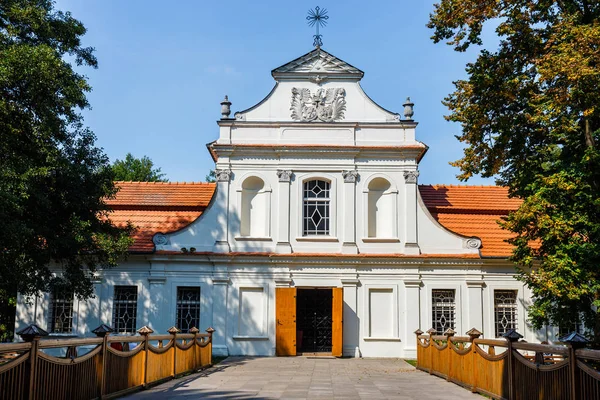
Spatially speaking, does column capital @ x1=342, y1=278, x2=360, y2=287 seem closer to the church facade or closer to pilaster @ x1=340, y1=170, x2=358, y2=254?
the church facade

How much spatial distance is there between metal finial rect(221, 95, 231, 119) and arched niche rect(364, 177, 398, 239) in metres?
5.96

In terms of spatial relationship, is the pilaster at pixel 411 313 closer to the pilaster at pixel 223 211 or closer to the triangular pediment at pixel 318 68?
the pilaster at pixel 223 211

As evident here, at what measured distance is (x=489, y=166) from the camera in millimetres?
18047

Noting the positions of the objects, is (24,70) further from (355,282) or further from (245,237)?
(355,282)

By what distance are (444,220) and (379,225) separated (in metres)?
2.81

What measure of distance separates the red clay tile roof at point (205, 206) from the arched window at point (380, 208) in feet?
7.51

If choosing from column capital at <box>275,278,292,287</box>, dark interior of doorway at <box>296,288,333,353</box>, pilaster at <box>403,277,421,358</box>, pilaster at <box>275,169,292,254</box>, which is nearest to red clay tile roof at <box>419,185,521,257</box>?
pilaster at <box>403,277,421,358</box>

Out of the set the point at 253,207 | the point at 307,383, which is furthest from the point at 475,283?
the point at 307,383

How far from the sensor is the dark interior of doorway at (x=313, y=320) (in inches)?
946

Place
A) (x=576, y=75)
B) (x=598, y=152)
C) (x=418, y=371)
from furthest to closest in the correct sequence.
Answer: (x=418, y=371), (x=598, y=152), (x=576, y=75)

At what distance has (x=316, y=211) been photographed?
24094mm

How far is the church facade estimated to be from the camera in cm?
2316

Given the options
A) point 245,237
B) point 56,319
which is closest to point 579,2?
point 245,237

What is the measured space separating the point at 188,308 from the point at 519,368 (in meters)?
15.2
